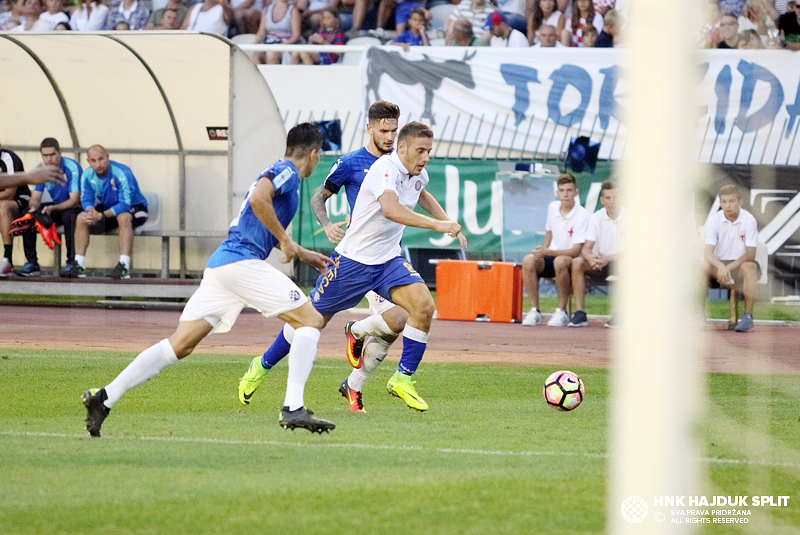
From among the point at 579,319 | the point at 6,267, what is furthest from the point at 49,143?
the point at 579,319

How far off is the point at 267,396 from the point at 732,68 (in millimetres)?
9652

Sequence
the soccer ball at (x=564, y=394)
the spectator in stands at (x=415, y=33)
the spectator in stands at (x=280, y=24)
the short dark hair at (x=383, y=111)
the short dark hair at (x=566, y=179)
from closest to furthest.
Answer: the soccer ball at (x=564, y=394) → the short dark hair at (x=383, y=111) → the short dark hair at (x=566, y=179) → the spectator in stands at (x=415, y=33) → the spectator in stands at (x=280, y=24)

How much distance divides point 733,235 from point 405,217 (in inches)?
307

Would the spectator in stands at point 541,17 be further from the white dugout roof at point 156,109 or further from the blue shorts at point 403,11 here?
the white dugout roof at point 156,109

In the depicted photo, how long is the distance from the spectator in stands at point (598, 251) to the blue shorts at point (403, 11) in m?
6.33

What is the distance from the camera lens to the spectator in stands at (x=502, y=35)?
60.0 ft

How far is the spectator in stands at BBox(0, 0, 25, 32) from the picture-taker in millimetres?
21219

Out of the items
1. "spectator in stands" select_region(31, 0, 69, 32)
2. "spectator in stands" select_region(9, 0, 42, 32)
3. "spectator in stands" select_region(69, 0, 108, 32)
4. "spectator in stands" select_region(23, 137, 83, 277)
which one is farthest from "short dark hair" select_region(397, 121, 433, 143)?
"spectator in stands" select_region(9, 0, 42, 32)

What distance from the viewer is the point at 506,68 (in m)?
16.6

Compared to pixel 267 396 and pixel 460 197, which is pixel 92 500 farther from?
pixel 460 197

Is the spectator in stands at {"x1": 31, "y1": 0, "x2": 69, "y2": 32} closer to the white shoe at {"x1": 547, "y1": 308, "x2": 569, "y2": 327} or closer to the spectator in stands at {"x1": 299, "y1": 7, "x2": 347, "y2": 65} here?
the spectator in stands at {"x1": 299, "y1": 7, "x2": 347, "y2": 65}

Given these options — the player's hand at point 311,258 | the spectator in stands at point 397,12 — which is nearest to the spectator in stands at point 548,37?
the spectator in stands at point 397,12

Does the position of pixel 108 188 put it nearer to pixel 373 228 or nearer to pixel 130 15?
pixel 130 15

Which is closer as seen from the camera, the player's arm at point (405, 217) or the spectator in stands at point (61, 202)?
the player's arm at point (405, 217)
